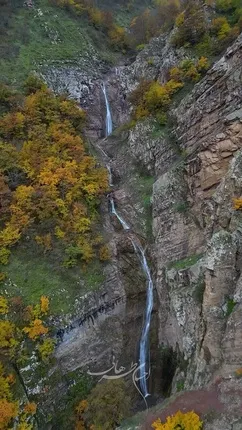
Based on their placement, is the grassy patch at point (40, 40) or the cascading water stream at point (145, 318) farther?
the grassy patch at point (40, 40)

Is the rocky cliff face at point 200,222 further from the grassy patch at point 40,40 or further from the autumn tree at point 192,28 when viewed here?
the grassy patch at point 40,40

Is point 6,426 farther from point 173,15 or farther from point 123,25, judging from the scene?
point 123,25

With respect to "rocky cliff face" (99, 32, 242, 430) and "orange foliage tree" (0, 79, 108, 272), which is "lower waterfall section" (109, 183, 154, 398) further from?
"orange foliage tree" (0, 79, 108, 272)

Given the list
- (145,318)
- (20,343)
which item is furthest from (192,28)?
(20,343)

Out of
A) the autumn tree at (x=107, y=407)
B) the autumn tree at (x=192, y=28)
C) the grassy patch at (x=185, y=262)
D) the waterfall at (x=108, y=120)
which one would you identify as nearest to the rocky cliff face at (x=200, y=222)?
the grassy patch at (x=185, y=262)

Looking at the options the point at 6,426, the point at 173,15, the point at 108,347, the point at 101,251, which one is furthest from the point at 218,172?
the point at 173,15

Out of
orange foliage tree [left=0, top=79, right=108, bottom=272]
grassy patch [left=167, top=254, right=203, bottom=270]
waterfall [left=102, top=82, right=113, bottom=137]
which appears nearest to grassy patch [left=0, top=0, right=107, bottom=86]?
waterfall [left=102, top=82, right=113, bottom=137]
